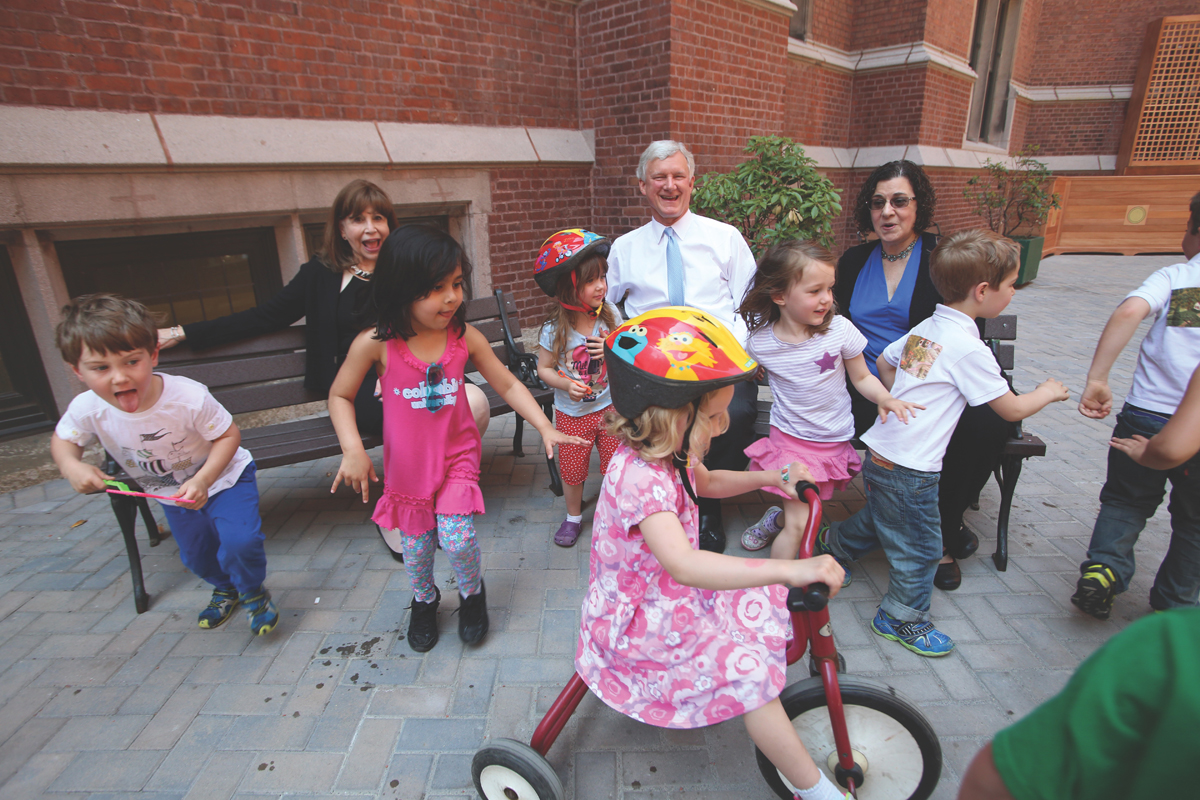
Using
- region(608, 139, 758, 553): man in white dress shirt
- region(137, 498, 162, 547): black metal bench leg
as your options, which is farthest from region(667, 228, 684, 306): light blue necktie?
region(137, 498, 162, 547): black metal bench leg

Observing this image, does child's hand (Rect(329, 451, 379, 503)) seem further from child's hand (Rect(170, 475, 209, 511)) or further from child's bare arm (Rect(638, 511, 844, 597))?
child's bare arm (Rect(638, 511, 844, 597))

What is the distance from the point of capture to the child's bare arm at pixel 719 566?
1354mm

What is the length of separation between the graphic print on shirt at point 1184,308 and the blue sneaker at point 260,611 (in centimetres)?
390

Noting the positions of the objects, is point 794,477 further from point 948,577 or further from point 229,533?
point 229,533

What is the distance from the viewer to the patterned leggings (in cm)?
245

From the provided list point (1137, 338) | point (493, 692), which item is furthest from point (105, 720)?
point (1137, 338)

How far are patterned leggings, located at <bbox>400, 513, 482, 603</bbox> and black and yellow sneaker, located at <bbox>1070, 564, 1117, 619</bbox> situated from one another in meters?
2.59

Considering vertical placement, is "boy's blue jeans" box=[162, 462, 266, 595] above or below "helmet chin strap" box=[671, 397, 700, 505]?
below

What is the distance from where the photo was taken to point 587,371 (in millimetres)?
3160

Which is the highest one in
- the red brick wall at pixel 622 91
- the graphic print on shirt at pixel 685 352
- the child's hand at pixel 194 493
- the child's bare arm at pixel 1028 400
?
the red brick wall at pixel 622 91

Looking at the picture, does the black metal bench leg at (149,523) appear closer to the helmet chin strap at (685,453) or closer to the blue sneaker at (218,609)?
the blue sneaker at (218,609)

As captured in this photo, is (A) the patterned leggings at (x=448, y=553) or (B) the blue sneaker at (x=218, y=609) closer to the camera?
(A) the patterned leggings at (x=448, y=553)

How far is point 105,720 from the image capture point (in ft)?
7.45

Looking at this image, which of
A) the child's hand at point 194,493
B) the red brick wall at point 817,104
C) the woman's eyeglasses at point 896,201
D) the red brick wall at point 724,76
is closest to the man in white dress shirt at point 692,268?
the woman's eyeglasses at point 896,201
